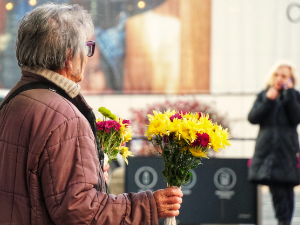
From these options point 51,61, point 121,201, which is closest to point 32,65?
point 51,61

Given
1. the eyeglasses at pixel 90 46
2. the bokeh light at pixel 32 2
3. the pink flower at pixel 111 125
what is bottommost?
the pink flower at pixel 111 125

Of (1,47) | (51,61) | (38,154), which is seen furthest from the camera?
(1,47)

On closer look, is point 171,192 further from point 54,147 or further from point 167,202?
point 54,147

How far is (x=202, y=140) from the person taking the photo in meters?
2.02

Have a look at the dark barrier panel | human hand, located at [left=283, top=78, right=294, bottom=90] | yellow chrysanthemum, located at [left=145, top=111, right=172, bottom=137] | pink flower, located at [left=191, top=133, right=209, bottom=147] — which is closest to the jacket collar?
yellow chrysanthemum, located at [left=145, top=111, right=172, bottom=137]

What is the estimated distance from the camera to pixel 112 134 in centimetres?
241

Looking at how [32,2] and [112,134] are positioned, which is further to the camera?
[32,2]

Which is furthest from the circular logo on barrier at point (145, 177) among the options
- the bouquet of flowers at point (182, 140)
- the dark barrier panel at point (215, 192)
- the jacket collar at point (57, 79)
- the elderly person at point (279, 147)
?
the jacket collar at point (57, 79)

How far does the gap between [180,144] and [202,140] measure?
111mm

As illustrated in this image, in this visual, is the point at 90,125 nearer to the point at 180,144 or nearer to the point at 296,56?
the point at 180,144

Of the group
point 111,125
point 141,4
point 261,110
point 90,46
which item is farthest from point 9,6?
point 90,46

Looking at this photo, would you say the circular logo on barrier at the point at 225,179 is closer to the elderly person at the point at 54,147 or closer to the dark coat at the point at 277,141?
the dark coat at the point at 277,141

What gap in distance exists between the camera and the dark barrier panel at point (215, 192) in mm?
5859

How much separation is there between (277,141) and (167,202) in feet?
11.5
